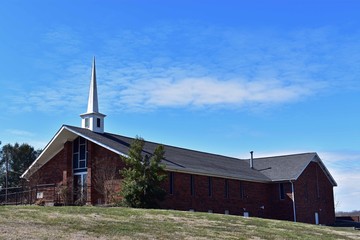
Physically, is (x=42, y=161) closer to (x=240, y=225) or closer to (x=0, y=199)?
(x=0, y=199)

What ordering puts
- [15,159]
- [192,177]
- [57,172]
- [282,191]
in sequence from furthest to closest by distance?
[15,159] → [282,191] → [57,172] → [192,177]

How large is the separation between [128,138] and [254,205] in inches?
479

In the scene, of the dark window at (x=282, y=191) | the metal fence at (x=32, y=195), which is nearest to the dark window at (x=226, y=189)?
the dark window at (x=282, y=191)

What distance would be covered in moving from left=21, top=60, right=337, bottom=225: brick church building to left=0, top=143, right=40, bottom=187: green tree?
60.2 ft

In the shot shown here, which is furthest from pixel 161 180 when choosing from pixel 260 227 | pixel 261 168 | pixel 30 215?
pixel 261 168

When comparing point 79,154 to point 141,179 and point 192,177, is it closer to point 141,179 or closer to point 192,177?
point 192,177

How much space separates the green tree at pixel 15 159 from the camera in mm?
57250

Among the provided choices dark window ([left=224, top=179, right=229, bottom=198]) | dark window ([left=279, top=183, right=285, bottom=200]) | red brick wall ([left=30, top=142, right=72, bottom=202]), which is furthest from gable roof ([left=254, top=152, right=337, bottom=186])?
red brick wall ([left=30, top=142, right=72, bottom=202])

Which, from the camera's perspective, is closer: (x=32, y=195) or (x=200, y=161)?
(x=32, y=195)

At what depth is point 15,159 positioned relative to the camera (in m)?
58.9

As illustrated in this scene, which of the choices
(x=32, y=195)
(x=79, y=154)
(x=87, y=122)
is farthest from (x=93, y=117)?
(x=32, y=195)

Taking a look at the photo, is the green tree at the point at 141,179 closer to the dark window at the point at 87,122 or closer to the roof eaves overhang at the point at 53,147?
the roof eaves overhang at the point at 53,147

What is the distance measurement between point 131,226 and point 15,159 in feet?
137

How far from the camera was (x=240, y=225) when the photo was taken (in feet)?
83.1
